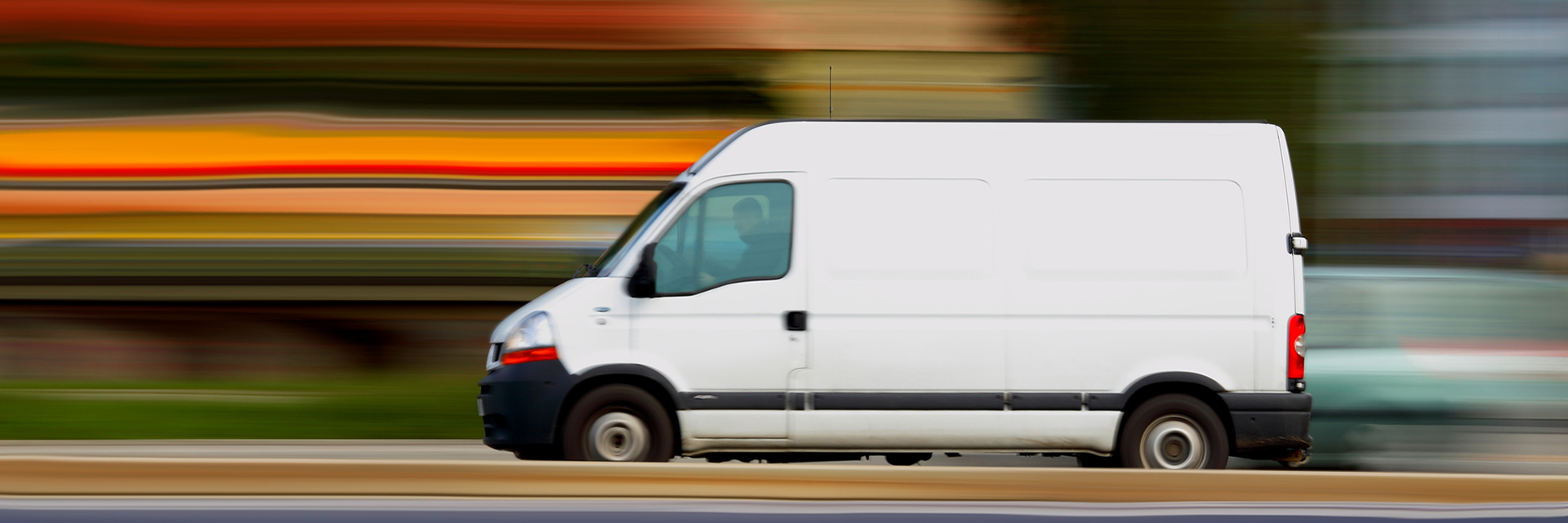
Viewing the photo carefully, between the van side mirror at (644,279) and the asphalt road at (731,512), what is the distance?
2.58 metres

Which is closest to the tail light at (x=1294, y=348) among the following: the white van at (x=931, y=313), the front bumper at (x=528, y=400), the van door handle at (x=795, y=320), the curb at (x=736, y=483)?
the white van at (x=931, y=313)

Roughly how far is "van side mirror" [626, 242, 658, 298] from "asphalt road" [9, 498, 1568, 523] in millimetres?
2576

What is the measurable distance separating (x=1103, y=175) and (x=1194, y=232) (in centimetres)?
46

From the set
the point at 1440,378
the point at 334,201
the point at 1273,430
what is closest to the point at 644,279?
the point at 1273,430

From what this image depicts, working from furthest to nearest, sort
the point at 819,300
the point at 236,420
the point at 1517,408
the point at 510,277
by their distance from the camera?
1. the point at 510,277
2. the point at 236,420
3. the point at 1517,408
4. the point at 819,300

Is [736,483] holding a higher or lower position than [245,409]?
higher

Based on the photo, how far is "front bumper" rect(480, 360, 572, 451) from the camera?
6.25 meters

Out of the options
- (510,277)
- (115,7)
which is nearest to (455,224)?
(510,277)

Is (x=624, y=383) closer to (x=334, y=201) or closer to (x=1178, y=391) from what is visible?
(x=1178, y=391)

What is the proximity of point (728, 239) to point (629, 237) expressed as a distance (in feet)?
1.58

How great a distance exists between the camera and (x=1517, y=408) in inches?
272

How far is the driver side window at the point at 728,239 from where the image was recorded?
6.25m

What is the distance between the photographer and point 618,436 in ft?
20.8

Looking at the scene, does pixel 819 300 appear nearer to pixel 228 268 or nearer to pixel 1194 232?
pixel 1194 232
